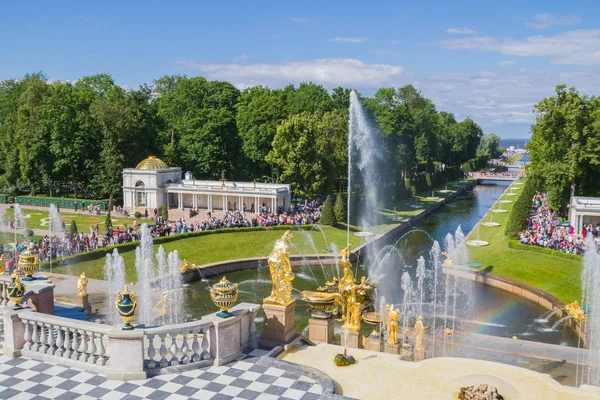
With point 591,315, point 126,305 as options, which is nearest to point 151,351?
point 126,305

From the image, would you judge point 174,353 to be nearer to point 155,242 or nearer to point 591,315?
point 591,315

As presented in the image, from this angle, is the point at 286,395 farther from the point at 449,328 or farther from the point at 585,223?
the point at 585,223

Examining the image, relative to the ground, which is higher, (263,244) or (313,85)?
(313,85)

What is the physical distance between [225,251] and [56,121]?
1335 inches

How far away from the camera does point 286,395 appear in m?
12.7

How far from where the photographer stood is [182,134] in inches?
2901

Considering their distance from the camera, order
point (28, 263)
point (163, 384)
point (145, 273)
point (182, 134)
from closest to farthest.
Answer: point (163, 384) → point (28, 263) → point (145, 273) → point (182, 134)

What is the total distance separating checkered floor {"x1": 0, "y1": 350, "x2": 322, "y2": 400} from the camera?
12648 mm

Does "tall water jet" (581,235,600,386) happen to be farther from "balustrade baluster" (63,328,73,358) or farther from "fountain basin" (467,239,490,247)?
"balustrade baluster" (63,328,73,358)

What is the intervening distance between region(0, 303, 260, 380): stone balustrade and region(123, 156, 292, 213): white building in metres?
44.3

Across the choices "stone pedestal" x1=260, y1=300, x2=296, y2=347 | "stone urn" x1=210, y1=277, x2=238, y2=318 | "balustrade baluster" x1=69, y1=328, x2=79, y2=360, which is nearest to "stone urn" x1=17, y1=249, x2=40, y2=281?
"balustrade baluster" x1=69, y1=328, x2=79, y2=360

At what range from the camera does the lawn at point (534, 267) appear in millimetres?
33375

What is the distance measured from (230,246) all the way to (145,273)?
13.7 metres

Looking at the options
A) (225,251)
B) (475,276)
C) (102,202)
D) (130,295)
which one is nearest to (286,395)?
(130,295)
